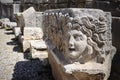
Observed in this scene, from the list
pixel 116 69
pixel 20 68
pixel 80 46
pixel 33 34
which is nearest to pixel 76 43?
pixel 80 46

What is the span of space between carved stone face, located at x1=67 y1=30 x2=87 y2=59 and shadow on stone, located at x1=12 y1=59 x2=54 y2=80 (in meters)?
1.96

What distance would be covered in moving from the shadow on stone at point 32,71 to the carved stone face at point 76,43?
196 cm

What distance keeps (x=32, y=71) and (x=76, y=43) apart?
2.62m

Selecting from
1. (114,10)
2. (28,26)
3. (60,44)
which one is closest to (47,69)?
(60,44)

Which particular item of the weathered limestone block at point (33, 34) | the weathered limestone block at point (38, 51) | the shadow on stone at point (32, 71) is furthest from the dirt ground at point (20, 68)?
the weathered limestone block at point (33, 34)

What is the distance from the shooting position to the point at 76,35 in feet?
9.70

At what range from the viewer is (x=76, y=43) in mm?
2938

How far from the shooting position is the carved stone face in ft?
9.62

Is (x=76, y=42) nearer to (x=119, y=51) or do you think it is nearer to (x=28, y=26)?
(x=119, y=51)

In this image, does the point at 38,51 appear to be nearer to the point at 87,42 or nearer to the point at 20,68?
the point at 20,68

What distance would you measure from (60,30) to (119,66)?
3.51ft

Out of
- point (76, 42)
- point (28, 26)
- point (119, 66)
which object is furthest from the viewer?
point (28, 26)

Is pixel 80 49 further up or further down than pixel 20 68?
further up

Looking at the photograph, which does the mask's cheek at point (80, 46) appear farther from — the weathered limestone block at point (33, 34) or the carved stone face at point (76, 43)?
the weathered limestone block at point (33, 34)
